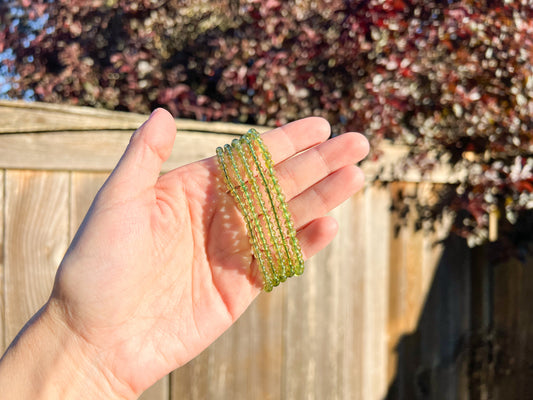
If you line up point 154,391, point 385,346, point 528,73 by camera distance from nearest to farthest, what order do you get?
point 154,391, point 528,73, point 385,346

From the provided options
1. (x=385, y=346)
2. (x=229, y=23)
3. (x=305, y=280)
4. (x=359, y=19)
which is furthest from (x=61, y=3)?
(x=385, y=346)

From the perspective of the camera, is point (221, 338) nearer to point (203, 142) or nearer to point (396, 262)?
point (203, 142)

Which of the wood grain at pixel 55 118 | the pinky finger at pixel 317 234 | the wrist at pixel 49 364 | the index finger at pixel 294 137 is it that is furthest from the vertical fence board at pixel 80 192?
the pinky finger at pixel 317 234

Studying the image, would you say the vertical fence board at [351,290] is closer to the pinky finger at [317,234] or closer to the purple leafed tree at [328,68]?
the purple leafed tree at [328,68]

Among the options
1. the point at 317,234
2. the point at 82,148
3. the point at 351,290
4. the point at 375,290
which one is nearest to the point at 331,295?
the point at 351,290

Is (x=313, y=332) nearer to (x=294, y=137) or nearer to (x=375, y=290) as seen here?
(x=375, y=290)

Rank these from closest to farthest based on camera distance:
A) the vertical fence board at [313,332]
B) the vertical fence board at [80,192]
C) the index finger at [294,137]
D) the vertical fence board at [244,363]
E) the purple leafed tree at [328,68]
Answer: the index finger at [294,137] → the vertical fence board at [80,192] → the vertical fence board at [244,363] → the vertical fence board at [313,332] → the purple leafed tree at [328,68]

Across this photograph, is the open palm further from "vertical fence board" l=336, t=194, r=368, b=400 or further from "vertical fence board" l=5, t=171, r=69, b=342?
"vertical fence board" l=336, t=194, r=368, b=400
